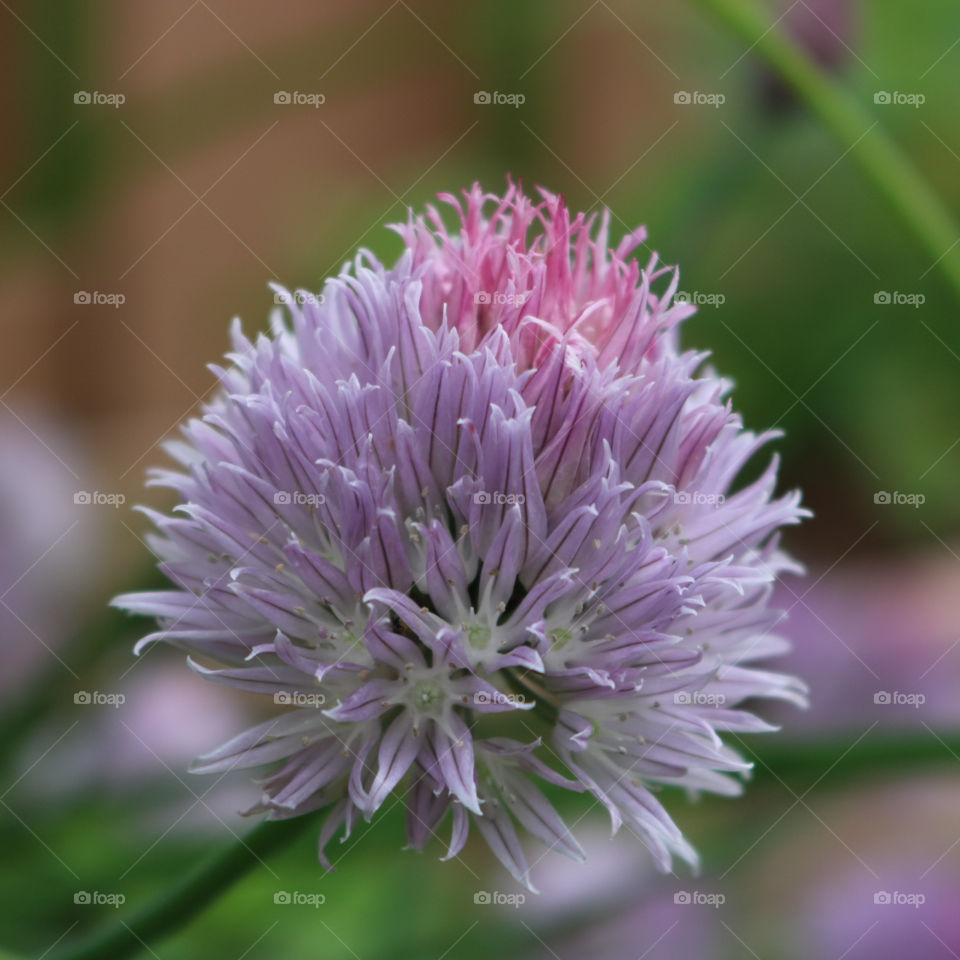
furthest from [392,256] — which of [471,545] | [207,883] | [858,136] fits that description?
[207,883]

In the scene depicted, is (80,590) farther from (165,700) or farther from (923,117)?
(923,117)

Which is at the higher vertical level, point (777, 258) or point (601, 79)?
point (601, 79)

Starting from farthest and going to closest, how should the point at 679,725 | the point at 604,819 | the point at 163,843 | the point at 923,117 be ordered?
the point at 923,117 < the point at 604,819 < the point at 163,843 < the point at 679,725

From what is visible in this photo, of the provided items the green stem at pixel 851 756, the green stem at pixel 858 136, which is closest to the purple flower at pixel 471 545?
the green stem at pixel 851 756

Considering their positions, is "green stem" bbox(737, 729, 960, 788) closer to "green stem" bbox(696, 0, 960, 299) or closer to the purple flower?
the purple flower

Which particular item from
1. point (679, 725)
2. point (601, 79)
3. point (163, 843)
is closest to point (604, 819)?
point (163, 843)
